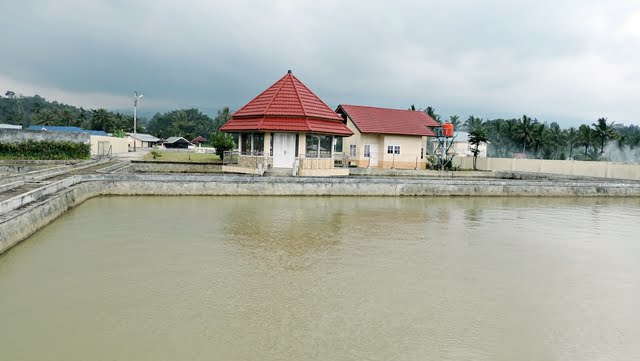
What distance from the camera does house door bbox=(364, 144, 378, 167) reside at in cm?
3578

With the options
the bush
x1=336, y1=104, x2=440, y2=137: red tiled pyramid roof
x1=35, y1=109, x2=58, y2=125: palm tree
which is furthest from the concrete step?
x1=35, y1=109, x2=58, y2=125: palm tree

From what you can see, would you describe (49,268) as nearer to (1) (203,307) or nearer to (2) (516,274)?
(1) (203,307)

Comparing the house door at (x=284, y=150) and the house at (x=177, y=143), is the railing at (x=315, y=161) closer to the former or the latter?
the house door at (x=284, y=150)

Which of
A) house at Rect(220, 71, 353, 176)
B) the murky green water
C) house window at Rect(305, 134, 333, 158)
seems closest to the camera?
the murky green water

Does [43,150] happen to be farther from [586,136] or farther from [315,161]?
[586,136]

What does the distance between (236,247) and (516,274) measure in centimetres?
650

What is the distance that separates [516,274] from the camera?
31.9 feet

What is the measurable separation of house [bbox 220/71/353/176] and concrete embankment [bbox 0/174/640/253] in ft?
10.9

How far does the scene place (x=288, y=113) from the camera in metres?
26.4

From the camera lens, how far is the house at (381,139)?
35.4 m

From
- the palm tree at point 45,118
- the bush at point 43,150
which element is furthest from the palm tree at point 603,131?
the palm tree at point 45,118

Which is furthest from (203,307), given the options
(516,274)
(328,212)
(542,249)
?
(328,212)

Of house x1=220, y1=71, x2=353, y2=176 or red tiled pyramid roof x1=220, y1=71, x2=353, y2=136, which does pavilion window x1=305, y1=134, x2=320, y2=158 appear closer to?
house x1=220, y1=71, x2=353, y2=176

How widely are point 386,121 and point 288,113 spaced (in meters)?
12.6
